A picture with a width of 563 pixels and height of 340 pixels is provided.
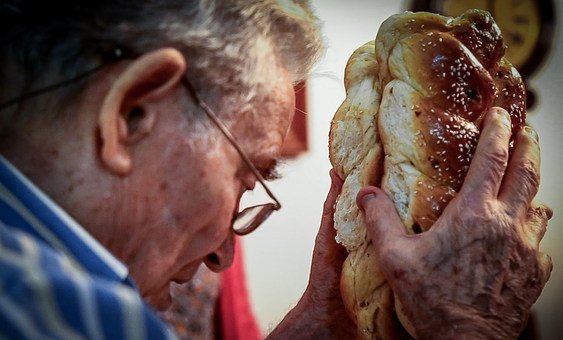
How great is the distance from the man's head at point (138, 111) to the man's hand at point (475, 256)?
275mm

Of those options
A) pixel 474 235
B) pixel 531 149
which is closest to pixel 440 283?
pixel 474 235

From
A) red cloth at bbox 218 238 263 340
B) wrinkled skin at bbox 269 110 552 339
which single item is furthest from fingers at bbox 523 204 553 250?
red cloth at bbox 218 238 263 340

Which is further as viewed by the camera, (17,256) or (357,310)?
(357,310)

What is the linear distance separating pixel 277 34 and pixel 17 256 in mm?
521

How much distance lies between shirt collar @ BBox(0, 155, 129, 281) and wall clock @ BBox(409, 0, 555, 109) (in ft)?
7.07

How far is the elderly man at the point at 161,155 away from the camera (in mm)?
724

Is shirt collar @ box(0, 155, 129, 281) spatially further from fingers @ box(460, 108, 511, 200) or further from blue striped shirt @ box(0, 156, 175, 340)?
fingers @ box(460, 108, 511, 200)

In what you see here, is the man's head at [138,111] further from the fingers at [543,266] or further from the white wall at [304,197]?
the white wall at [304,197]

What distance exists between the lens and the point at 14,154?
789 mm

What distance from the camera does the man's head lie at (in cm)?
78

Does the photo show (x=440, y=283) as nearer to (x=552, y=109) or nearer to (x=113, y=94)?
(x=113, y=94)

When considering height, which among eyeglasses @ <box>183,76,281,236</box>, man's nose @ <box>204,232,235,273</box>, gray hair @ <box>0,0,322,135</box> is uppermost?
gray hair @ <box>0,0,322,135</box>

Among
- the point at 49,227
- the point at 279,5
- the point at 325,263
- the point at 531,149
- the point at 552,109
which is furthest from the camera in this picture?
the point at 552,109

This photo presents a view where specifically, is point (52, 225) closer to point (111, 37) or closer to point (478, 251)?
point (111, 37)
